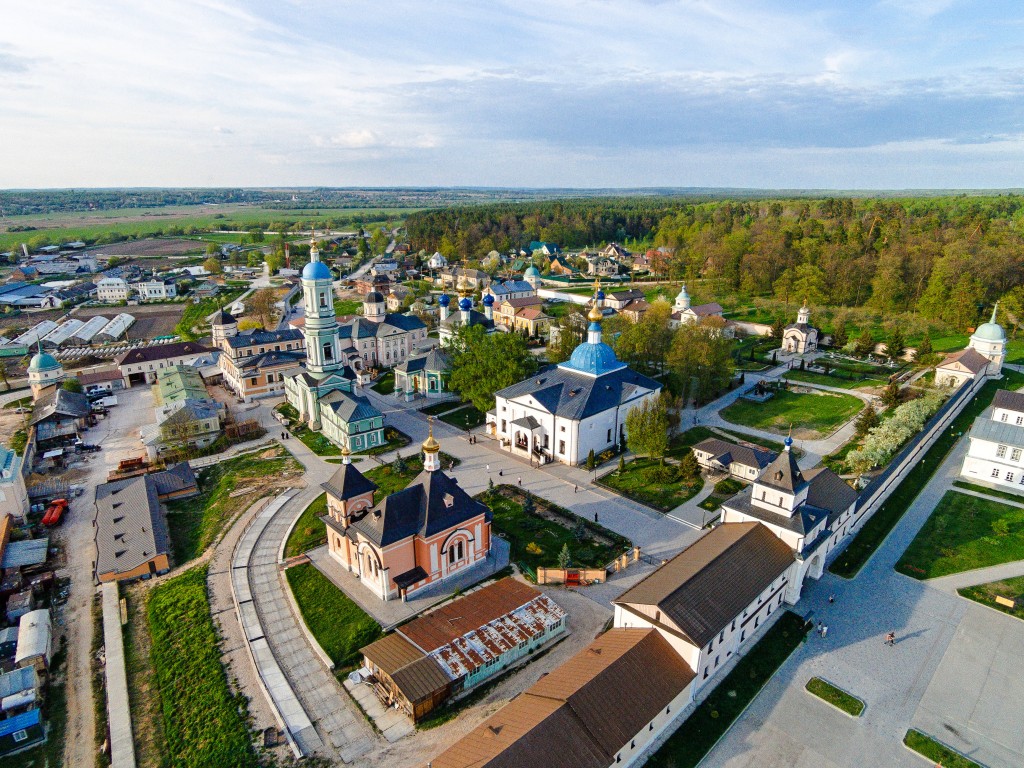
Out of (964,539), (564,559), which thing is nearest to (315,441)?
(564,559)

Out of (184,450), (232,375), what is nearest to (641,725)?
(184,450)

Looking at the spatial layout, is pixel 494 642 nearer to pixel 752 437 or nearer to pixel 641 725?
pixel 641 725

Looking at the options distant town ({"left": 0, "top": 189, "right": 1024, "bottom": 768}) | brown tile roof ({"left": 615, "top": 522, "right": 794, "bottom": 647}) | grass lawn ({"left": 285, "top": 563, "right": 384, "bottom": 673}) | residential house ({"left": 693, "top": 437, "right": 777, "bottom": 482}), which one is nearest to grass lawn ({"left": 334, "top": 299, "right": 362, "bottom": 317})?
distant town ({"left": 0, "top": 189, "right": 1024, "bottom": 768})

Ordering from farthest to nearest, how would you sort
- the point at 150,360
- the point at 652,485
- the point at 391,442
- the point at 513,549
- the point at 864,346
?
1. the point at 864,346
2. the point at 150,360
3. the point at 391,442
4. the point at 652,485
5. the point at 513,549

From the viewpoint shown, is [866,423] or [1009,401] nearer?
[1009,401]

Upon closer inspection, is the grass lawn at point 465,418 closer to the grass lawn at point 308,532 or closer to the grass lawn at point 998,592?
the grass lawn at point 308,532

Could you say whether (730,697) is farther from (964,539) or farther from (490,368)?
(490,368)

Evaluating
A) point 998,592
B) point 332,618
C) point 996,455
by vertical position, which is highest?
point 996,455
